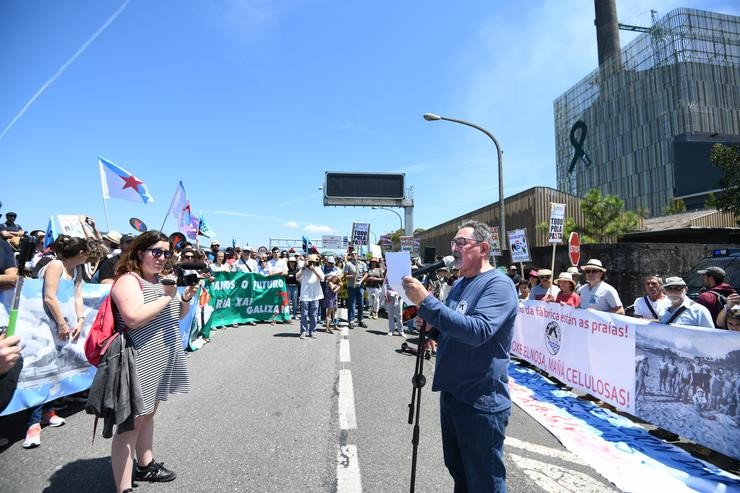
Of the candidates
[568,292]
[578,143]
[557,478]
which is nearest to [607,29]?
[578,143]

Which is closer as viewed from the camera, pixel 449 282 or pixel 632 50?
pixel 449 282

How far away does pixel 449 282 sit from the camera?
10.1 m

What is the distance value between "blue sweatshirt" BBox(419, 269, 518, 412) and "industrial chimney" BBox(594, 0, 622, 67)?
91558mm

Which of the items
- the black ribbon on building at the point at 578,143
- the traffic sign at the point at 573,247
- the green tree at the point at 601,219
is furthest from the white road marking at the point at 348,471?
the black ribbon on building at the point at 578,143

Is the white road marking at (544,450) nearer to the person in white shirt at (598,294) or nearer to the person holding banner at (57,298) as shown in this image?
the person in white shirt at (598,294)

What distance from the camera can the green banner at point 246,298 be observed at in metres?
10.3

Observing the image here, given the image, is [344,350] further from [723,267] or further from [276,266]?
[723,267]

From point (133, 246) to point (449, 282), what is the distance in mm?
8098

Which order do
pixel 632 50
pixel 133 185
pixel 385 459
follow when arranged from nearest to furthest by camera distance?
pixel 385 459
pixel 133 185
pixel 632 50

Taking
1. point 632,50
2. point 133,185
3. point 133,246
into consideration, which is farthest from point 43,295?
point 632,50

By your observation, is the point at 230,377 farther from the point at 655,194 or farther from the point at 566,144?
the point at 566,144

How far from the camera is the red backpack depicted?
8.90 feet

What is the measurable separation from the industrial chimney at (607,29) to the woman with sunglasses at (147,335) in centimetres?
9208

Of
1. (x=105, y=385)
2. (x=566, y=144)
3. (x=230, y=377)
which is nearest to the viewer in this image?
(x=105, y=385)
